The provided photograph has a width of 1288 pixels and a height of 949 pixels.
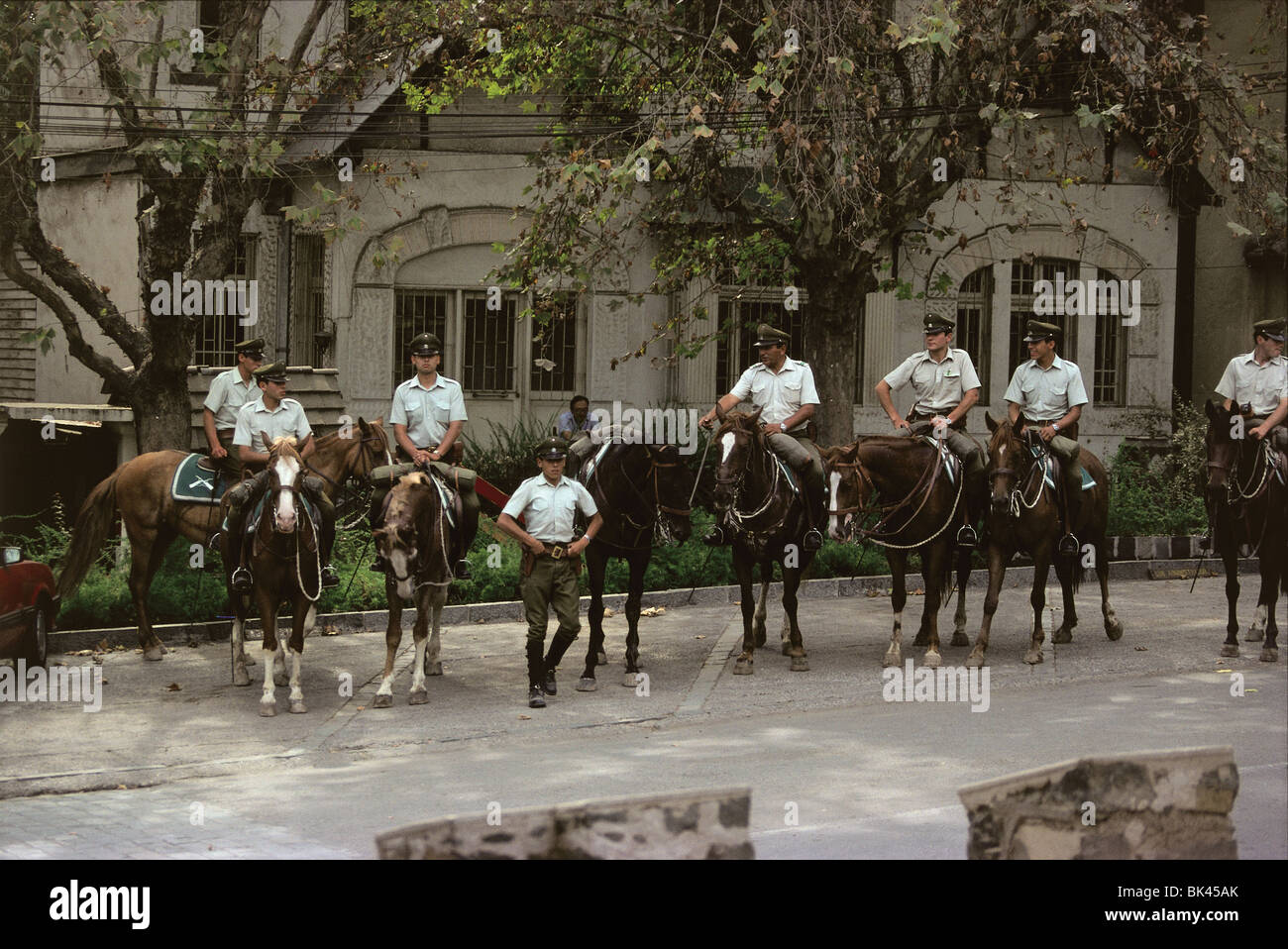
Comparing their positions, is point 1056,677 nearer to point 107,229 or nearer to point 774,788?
point 774,788

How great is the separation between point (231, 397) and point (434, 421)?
2.17 meters

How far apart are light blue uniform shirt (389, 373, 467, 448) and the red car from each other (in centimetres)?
313

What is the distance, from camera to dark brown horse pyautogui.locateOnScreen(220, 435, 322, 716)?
11.9 metres

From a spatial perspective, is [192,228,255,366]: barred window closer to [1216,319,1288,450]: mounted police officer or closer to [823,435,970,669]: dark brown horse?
[823,435,970,669]: dark brown horse

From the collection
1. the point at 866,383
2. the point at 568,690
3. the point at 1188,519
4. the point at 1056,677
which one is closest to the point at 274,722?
the point at 568,690

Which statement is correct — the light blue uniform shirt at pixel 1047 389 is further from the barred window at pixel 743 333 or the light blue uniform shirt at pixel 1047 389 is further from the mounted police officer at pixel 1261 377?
the barred window at pixel 743 333

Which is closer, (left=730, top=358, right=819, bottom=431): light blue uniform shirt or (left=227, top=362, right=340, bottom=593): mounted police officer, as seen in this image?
(left=227, top=362, right=340, bottom=593): mounted police officer

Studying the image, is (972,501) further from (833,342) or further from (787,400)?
(833,342)

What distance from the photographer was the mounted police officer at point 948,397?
14.0 m

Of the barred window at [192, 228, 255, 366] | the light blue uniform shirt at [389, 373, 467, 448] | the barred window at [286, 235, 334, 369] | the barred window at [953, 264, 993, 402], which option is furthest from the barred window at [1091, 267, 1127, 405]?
the light blue uniform shirt at [389, 373, 467, 448]

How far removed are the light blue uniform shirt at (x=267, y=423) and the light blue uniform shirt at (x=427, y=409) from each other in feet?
2.80

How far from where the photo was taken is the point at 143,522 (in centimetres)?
1441

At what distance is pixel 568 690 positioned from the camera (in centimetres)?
1286

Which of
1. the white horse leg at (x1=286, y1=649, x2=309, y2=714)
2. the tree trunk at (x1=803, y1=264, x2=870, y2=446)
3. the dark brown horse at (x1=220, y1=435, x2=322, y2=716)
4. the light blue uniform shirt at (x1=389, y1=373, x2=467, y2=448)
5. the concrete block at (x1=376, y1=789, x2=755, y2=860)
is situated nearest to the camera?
the concrete block at (x1=376, y1=789, x2=755, y2=860)
